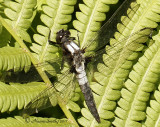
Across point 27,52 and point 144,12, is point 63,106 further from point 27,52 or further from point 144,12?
point 144,12

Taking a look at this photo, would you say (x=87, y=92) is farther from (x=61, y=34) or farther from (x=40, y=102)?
(x=61, y=34)

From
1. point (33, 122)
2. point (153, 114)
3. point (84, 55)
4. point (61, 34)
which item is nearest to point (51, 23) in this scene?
point (61, 34)

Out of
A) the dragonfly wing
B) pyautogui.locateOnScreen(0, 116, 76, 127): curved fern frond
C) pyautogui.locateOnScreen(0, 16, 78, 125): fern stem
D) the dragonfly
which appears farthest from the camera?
pyautogui.locateOnScreen(0, 16, 78, 125): fern stem

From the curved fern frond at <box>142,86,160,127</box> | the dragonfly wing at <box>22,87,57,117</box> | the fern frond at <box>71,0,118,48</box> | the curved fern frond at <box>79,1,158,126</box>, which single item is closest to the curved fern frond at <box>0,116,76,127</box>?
the dragonfly wing at <box>22,87,57,117</box>

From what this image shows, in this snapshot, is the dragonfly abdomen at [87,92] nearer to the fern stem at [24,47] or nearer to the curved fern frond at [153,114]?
the fern stem at [24,47]

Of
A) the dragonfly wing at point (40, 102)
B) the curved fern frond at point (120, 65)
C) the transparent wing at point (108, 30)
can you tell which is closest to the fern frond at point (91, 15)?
the transparent wing at point (108, 30)

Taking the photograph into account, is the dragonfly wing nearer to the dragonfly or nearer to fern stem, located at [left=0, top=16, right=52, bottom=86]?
the dragonfly
